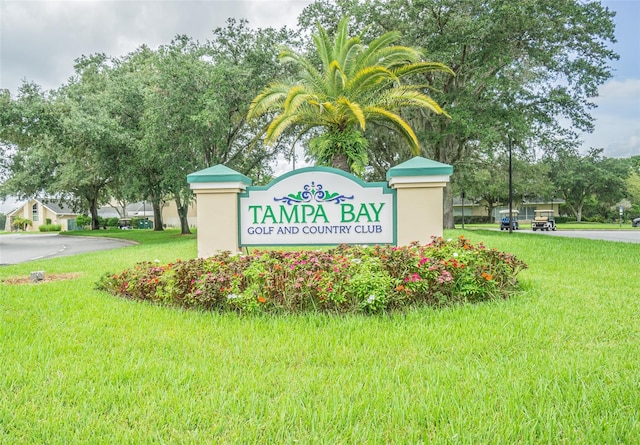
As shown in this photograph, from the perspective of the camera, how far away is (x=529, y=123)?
62.0 ft

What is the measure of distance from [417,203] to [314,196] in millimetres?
1639

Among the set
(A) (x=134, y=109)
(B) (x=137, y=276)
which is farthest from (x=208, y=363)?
(A) (x=134, y=109)

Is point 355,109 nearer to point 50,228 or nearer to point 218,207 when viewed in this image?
point 218,207

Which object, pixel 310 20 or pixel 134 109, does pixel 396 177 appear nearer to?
pixel 310 20

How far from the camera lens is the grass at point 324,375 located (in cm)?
217

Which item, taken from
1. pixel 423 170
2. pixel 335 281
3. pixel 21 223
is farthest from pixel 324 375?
pixel 21 223

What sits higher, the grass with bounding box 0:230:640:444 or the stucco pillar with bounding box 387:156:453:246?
the stucco pillar with bounding box 387:156:453:246

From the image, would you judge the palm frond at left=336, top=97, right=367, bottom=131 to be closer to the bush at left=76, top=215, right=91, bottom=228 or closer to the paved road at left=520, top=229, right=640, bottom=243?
the paved road at left=520, top=229, right=640, bottom=243

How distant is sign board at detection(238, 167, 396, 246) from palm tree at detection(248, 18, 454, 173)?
3089mm

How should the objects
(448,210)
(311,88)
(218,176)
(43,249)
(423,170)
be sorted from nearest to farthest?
(423,170) → (218,176) → (311,88) → (43,249) → (448,210)

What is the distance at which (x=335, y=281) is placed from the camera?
4.54m

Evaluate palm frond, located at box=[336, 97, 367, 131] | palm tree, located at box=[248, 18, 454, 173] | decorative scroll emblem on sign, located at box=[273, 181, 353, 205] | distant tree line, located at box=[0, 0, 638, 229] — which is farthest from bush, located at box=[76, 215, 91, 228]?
decorative scroll emblem on sign, located at box=[273, 181, 353, 205]

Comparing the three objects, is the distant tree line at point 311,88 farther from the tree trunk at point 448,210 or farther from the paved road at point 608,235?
the paved road at point 608,235

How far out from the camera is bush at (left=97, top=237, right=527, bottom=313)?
14.5 ft
